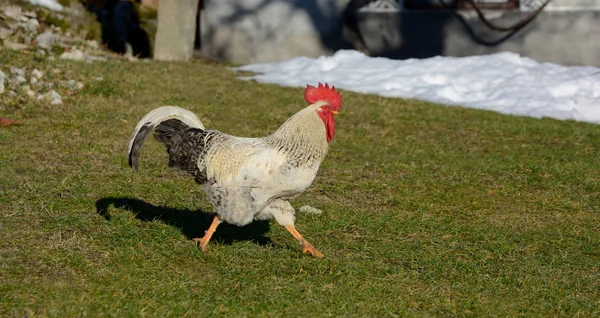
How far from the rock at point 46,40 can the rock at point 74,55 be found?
47 centimetres

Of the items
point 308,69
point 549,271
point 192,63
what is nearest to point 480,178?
point 549,271

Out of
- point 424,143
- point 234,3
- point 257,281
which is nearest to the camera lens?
point 257,281

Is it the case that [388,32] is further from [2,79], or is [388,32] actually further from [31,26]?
[2,79]

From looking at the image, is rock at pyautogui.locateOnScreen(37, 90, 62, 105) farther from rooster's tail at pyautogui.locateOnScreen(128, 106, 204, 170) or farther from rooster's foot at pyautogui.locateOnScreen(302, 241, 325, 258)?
rooster's foot at pyautogui.locateOnScreen(302, 241, 325, 258)

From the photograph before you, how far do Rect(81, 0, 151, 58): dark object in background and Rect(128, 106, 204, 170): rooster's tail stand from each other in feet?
44.4

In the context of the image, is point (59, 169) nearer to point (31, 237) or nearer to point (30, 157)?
point (30, 157)

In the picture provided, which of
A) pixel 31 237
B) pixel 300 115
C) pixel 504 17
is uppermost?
pixel 504 17

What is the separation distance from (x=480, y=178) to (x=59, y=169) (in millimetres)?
5450

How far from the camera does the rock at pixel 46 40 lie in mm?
17688

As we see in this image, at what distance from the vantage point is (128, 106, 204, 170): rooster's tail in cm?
707

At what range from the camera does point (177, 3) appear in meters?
18.5

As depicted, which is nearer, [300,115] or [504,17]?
[300,115]

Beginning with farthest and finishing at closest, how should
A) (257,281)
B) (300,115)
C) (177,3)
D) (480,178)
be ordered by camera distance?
1. (177,3)
2. (480,178)
3. (300,115)
4. (257,281)

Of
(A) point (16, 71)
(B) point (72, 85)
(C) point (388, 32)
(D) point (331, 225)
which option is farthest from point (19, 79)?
(C) point (388, 32)
